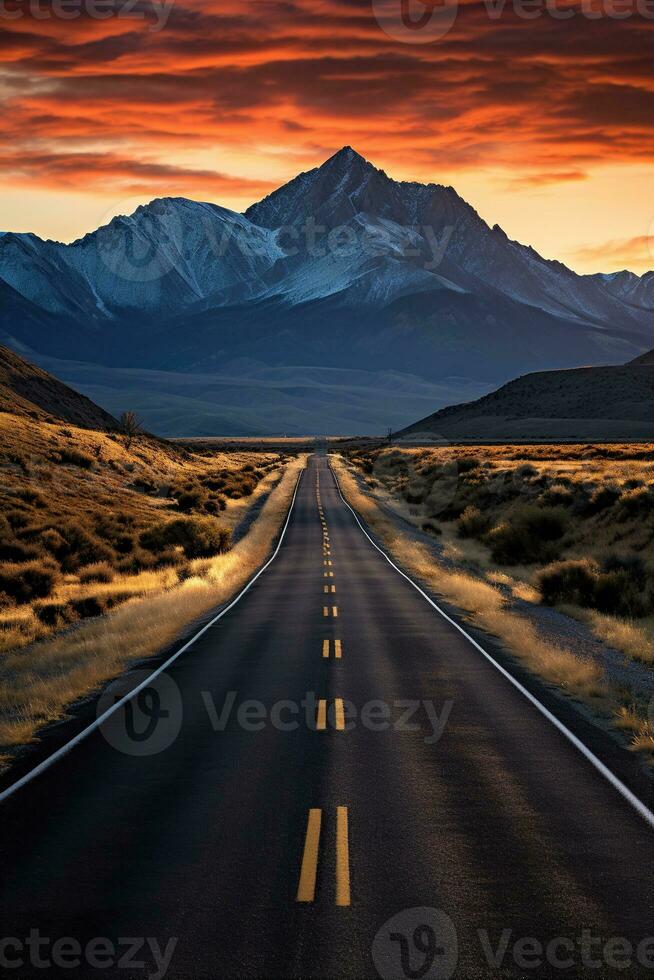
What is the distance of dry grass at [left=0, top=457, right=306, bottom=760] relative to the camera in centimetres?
1508

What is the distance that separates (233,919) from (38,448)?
52.4 m

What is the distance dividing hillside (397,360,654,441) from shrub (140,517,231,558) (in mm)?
91331

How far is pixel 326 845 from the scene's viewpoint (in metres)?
9.21

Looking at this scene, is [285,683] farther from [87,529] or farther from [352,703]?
[87,529]

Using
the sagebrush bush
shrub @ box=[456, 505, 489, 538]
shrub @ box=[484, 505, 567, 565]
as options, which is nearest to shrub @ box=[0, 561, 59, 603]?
shrub @ box=[484, 505, 567, 565]

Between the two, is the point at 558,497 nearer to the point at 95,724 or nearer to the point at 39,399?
the point at 95,724

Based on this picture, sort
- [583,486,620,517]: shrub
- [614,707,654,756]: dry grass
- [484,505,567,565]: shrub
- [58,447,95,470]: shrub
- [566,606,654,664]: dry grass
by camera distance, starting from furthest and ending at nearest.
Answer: [58,447,95,470]: shrub < [583,486,620,517]: shrub < [484,505,567,565]: shrub < [566,606,654,664]: dry grass < [614,707,654,756]: dry grass

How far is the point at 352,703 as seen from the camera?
50.2 feet

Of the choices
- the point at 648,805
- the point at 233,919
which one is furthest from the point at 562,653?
the point at 233,919

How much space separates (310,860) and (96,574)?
2534cm

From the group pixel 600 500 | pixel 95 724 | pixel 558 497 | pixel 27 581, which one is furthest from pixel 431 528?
pixel 95 724

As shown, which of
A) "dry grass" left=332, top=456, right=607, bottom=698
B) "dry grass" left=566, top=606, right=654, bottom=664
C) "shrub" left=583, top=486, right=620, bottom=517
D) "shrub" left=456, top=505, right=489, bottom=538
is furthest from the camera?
"shrub" left=456, top=505, right=489, bottom=538

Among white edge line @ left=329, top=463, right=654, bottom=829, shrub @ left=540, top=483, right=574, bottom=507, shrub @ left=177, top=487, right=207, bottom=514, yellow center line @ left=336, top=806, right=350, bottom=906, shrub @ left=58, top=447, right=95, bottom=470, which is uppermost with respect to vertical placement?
shrub @ left=58, top=447, right=95, bottom=470

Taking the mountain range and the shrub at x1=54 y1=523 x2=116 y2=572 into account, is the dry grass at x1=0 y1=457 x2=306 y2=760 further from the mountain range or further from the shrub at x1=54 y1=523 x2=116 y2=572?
the mountain range
